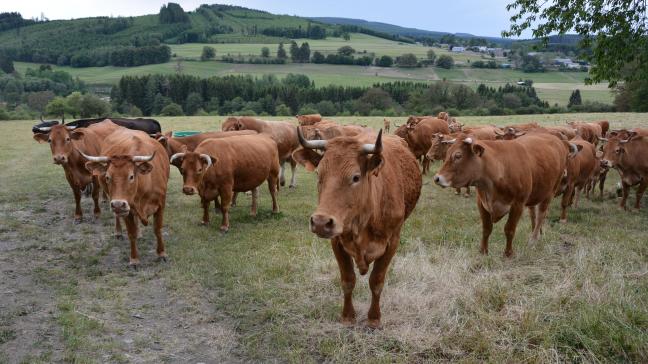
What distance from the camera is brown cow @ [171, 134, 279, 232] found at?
922 centimetres

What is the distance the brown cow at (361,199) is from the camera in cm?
426

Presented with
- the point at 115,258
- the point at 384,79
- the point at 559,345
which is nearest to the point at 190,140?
the point at 115,258

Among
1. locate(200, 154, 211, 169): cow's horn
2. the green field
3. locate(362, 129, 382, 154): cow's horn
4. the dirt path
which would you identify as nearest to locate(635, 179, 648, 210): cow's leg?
locate(200, 154, 211, 169): cow's horn

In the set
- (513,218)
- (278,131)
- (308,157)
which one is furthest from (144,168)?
(278,131)

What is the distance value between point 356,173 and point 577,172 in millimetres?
8018

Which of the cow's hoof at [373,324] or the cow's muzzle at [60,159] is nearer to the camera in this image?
the cow's hoof at [373,324]

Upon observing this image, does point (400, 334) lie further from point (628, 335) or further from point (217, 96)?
point (217, 96)

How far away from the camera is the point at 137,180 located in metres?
7.50

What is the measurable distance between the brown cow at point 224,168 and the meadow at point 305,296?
0.75 m

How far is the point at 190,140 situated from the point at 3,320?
696 centimetres

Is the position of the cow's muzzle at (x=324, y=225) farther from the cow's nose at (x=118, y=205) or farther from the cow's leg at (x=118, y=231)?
the cow's leg at (x=118, y=231)

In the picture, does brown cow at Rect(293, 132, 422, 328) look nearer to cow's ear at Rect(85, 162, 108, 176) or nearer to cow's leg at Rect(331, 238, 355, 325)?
cow's leg at Rect(331, 238, 355, 325)

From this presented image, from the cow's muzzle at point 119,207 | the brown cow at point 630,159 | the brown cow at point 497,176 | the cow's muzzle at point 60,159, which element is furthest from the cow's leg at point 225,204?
the brown cow at point 630,159

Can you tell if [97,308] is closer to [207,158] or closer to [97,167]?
[97,167]
